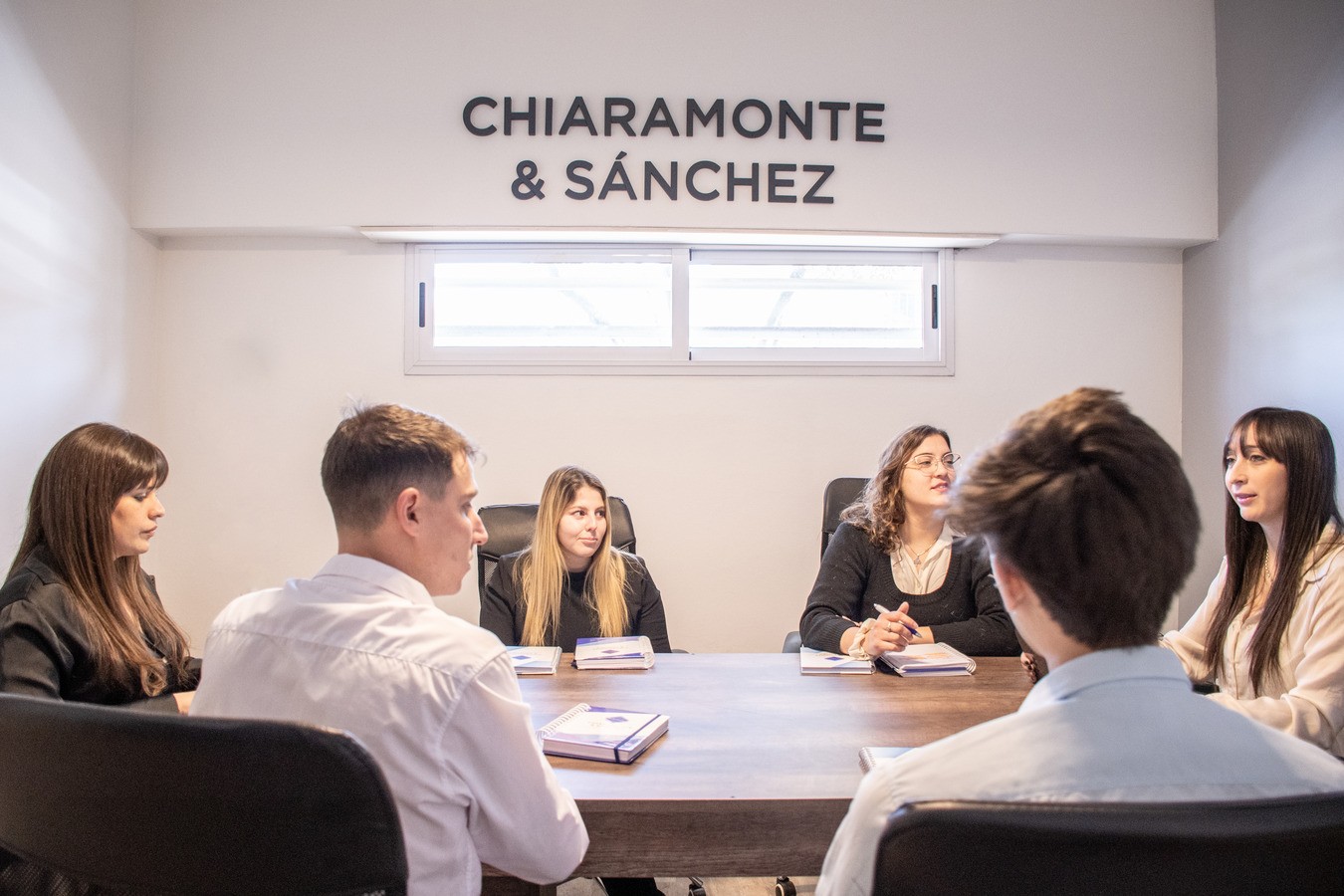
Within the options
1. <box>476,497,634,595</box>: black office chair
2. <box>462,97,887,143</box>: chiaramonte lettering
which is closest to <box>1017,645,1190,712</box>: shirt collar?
<box>476,497,634,595</box>: black office chair

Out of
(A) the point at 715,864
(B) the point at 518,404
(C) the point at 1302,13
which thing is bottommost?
(A) the point at 715,864

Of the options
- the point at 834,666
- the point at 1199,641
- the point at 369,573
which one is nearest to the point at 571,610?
the point at 834,666

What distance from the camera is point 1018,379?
413 centimetres

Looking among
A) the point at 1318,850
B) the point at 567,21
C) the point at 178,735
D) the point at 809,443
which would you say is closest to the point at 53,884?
the point at 178,735

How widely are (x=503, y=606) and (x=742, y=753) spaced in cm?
144

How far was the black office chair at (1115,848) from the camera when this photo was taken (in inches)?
27.0

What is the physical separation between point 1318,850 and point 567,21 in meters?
3.93

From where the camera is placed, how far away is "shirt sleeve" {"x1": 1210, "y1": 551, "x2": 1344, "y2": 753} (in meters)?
1.68

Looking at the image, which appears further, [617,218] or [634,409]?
[634,409]

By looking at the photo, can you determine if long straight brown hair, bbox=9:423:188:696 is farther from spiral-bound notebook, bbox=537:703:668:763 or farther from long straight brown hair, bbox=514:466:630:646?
long straight brown hair, bbox=514:466:630:646

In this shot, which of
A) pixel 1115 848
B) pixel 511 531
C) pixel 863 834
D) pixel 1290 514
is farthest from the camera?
pixel 511 531

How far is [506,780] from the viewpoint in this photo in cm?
115

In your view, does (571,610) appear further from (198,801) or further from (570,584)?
(198,801)

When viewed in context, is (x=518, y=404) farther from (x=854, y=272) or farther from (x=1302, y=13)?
(x=1302, y=13)
